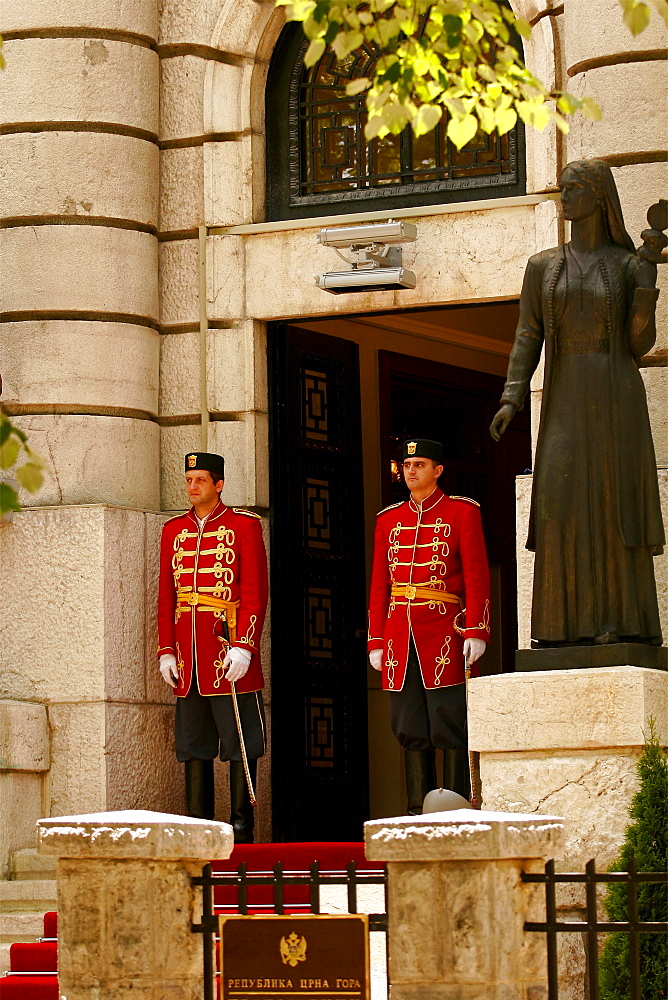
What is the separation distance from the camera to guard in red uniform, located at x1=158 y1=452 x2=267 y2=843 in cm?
1246

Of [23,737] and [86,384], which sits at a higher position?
[86,384]

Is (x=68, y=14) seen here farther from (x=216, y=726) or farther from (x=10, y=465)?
(x=10, y=465)

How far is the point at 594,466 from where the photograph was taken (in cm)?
1032

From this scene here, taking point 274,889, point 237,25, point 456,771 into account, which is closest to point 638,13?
point 274,889

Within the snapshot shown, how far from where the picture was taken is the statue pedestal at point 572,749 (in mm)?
9625

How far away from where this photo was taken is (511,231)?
12.9 metres

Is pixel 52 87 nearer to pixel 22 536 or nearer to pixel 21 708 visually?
pixel 22 536

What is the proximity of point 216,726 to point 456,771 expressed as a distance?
58.8 inches

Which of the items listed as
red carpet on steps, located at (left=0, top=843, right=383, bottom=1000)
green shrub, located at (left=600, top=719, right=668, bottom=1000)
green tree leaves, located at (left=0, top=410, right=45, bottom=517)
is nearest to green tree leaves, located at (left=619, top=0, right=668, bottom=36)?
green tree leaves, located at (left=0, top=410, right=45, bottom=517)

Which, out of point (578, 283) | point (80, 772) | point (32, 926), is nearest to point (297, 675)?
point (80, 772)

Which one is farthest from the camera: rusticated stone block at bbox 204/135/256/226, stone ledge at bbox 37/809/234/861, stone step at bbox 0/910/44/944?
rusticated stone block at bbox 204/135/256/226

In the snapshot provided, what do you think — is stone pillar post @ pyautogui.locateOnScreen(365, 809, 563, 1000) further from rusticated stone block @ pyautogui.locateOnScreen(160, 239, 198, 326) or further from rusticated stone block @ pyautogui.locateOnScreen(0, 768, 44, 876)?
rusticated stone block @ pyautogui.locateOnScreen(160, 239, 198, 326)

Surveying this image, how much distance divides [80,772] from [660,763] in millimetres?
4369

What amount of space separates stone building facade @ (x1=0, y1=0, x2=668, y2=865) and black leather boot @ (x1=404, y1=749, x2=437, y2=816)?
942mm
